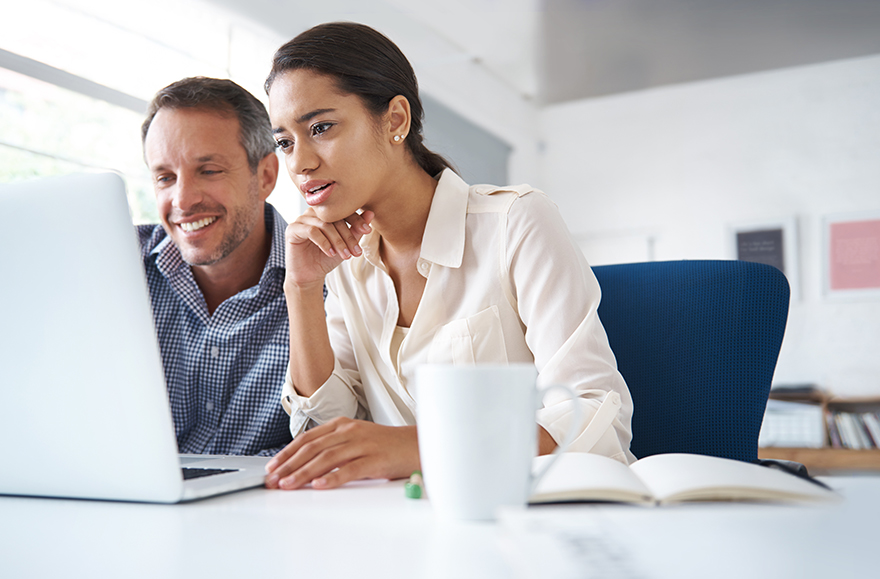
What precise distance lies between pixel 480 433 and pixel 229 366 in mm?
979

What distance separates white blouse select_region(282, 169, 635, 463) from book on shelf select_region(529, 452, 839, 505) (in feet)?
1.10

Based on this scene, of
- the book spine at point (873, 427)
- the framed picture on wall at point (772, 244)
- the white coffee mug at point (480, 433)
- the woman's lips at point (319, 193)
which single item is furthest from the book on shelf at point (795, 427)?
the white coffee mug at point (480, 433)

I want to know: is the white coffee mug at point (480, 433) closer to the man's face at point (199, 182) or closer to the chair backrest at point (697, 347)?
the chair backrest at point (697, 347)

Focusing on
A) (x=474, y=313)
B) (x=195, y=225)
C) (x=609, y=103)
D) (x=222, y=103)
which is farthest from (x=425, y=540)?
(x=609, y=103)

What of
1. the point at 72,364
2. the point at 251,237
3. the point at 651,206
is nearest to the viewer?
the point at 72,364

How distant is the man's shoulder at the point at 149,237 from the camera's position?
1.53 metres

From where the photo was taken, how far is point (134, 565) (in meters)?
0.43

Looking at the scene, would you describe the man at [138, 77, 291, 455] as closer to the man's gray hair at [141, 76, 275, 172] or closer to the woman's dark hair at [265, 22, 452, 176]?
the man's gray hair at [141, 76, 275, 172]

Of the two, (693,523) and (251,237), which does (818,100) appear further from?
(693,523)

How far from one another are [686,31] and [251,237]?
12.2 feet

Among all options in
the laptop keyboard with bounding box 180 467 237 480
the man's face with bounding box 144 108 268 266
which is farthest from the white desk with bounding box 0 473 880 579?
the man's face with bounding box 144 108 268 266

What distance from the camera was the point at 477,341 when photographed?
110cm

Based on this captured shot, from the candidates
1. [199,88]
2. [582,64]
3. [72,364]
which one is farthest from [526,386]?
[582,64]

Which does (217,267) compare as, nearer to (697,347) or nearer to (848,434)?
(697,347)
